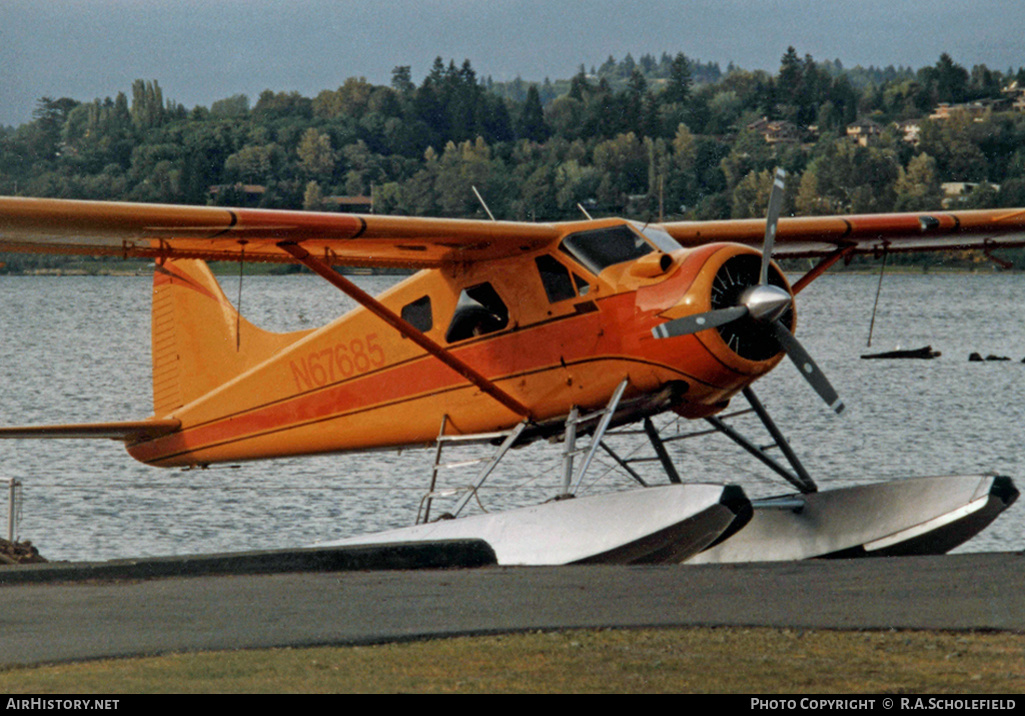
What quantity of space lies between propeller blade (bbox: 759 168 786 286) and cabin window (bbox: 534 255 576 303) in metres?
1.61

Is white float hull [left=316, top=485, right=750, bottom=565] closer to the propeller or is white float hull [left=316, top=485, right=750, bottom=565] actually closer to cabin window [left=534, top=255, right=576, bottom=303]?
the propeller

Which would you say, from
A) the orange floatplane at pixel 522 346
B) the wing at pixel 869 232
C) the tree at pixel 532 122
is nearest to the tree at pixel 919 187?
the tree at pixel 532 122

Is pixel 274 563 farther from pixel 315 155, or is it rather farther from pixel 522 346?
pixel 315 155

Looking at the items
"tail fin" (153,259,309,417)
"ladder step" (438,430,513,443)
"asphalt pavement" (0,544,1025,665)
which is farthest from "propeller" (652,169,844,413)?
"tail fin" (153,259,309,417)

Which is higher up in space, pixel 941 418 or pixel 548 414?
pixel 548 414

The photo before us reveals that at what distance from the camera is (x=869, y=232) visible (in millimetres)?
13359

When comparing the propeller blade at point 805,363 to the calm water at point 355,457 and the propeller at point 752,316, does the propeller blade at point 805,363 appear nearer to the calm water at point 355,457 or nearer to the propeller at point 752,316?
the propeller at point 752,316

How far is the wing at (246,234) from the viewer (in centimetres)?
942

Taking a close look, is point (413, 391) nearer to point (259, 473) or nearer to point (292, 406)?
point (292, 406)

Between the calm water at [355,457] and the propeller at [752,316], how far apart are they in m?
3.61

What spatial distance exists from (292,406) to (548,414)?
9.73ft

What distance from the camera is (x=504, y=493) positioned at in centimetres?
2261

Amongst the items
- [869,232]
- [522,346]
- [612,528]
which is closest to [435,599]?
[612,528]

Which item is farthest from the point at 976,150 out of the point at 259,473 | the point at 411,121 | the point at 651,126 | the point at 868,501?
the point at 868,501
